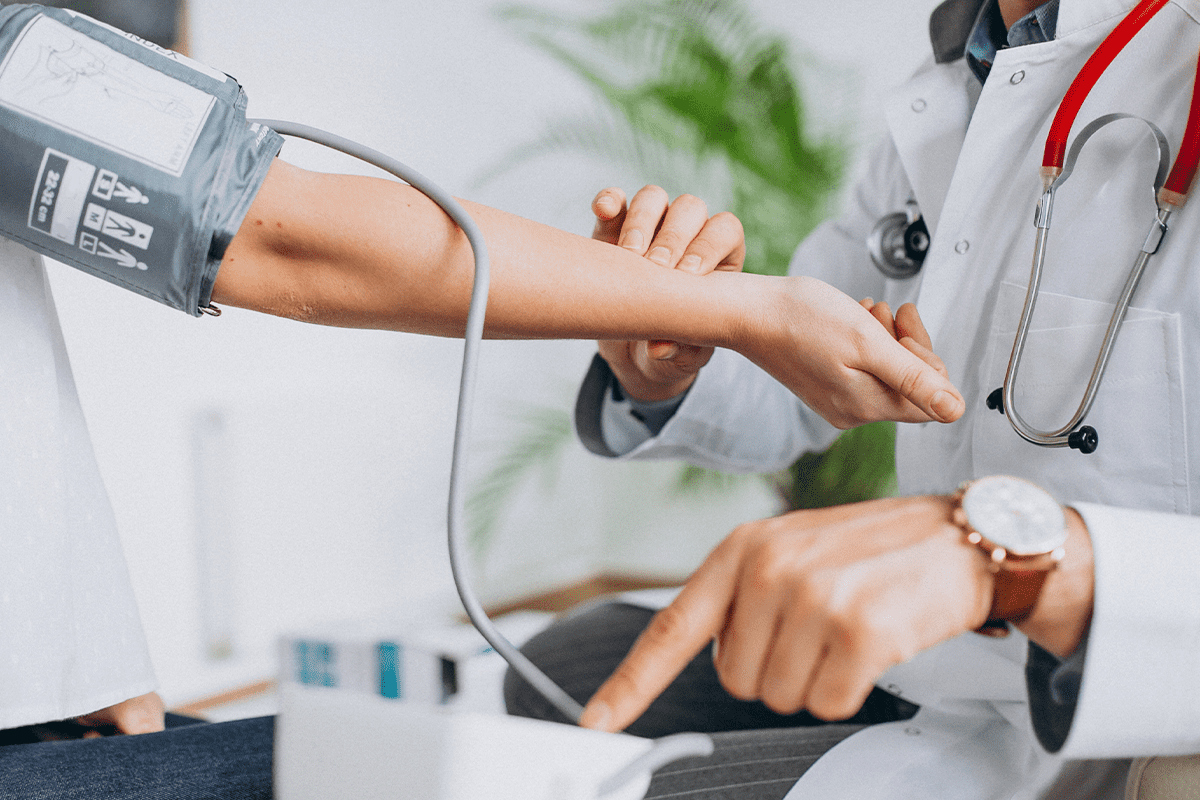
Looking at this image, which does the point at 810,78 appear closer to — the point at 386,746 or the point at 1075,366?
the point at 1075,366

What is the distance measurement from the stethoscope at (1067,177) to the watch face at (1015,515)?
22 centimetres

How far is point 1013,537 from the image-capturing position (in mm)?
423

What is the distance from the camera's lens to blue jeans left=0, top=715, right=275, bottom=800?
1.79 ft

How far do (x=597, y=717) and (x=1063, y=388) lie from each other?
21.7 inches

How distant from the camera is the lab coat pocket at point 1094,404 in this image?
2.08ft

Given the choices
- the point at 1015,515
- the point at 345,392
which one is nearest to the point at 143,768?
the point at 1015,515

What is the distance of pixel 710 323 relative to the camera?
597 millimetres

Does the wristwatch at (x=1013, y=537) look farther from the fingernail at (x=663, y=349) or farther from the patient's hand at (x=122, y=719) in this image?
the patient's hand at (x=122, y=719)

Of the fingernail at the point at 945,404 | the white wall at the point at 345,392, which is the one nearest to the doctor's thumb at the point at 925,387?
the fingernail at the point at 945,404

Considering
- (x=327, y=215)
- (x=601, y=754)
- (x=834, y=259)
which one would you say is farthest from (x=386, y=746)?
(x=834, y=259)

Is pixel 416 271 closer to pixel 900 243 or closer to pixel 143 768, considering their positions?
pixel 143 768

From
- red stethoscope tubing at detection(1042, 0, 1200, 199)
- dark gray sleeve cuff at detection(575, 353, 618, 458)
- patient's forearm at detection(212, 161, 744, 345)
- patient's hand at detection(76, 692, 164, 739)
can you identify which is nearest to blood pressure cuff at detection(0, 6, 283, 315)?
patient's forearm at detection(212, 161, 744, 345)

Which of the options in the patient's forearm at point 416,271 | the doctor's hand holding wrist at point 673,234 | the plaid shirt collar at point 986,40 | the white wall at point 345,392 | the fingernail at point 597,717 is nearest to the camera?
the fingernail at point 597,717

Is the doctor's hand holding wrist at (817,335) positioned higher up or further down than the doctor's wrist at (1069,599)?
higher up
